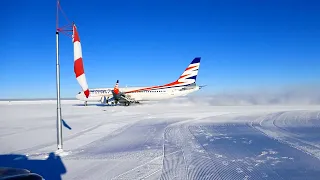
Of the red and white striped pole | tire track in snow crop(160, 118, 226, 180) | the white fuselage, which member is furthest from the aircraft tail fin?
the red and white striped pole

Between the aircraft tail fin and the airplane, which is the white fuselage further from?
the aircraft tail fin

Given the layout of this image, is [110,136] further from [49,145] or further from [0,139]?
[0,139]

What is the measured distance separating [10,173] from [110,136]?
676cm

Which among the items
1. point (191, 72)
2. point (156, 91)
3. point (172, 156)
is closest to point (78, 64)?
point (172, 156)

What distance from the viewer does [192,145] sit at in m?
7.54

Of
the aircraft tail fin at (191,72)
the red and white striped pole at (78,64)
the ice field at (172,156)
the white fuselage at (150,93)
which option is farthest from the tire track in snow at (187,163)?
the aircraft tail fin at (191,72)

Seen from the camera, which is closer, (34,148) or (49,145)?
(34,148)

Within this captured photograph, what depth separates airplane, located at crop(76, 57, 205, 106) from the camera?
35250 mm

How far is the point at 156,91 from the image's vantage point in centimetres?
3722

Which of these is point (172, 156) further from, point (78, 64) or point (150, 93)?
point (150, 93)

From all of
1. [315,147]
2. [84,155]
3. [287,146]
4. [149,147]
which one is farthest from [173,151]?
[315,147]

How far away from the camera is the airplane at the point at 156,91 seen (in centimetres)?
3525

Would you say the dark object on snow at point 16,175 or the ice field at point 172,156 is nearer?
the dark object on snow at point 16,175

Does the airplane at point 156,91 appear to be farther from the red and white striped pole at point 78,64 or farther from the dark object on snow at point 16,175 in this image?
the dark object on snow at point 16,175
